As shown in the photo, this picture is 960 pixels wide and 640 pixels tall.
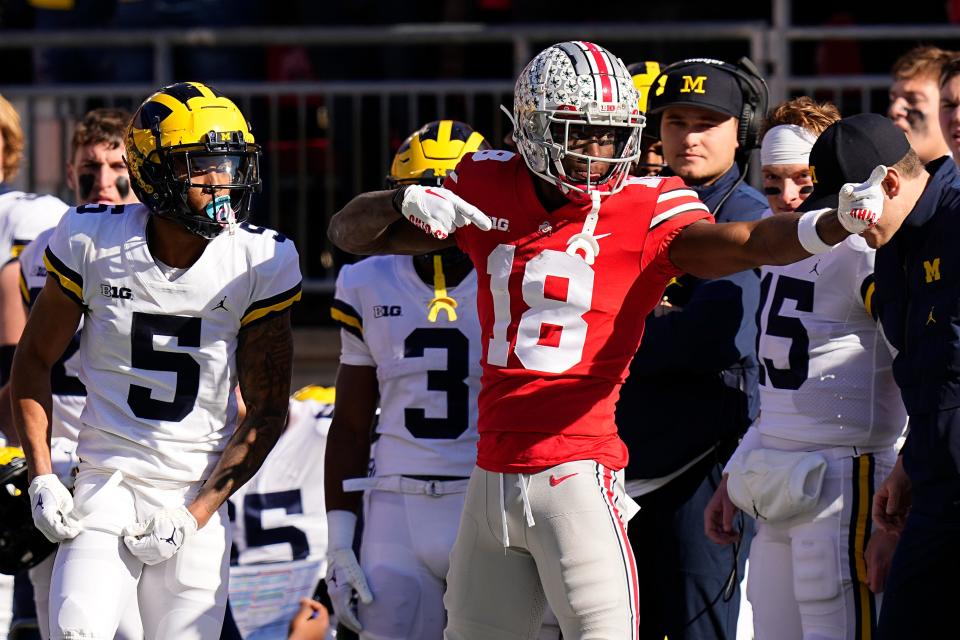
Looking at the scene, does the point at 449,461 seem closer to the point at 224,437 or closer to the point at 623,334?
the point at 224,437

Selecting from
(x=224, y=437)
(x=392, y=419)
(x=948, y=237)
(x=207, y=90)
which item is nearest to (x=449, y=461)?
(x=392, y=419)

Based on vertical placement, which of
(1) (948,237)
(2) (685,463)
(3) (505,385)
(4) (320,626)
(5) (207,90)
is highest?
(5) (207,90)

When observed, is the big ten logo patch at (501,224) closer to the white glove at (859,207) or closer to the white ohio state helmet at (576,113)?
the white ohio state helmet at (576,113)

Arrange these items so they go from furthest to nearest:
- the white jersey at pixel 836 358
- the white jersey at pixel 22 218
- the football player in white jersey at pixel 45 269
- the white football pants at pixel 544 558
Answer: the white jersey at pixel 22 218 → the football player in white jersey at pixel 45 269 → the white jersey at pixel 836 358 → the white football pants at pixel 544 558

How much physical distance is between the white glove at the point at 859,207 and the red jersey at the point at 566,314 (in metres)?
0.49

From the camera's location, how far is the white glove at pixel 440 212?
134 inches

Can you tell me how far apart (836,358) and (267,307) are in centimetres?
151

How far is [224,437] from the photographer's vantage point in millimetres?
4020

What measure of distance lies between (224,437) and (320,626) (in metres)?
1.56

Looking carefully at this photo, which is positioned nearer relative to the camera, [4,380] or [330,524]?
[330,524]

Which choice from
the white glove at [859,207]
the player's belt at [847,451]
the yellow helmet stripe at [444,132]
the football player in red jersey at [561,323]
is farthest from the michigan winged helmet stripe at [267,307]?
the white glove at [859,207]

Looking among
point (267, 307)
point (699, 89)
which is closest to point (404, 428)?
point (267, 307)

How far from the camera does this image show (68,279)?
3.94m

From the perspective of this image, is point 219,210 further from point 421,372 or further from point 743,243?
point 743,243
